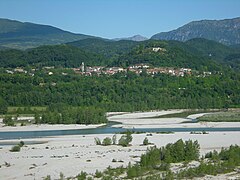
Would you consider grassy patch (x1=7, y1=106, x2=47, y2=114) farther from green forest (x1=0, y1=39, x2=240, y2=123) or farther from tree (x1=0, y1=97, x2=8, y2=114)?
green forest (x1=0, y1=39, x2=240, y2=123)

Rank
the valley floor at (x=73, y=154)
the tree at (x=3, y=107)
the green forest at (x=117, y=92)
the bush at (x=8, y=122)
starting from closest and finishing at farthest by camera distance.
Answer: the valley floor at (x=73, y=154), the bush at (x=8, y=122), the tree at (x=3, y=107), the green forest at (x=117, y=92)

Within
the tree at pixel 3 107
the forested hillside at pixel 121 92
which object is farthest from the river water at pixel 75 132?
the forested hillside at pixel 121 92

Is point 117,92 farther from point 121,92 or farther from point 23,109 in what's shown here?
point 23,109

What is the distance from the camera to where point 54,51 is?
176625 millimetres

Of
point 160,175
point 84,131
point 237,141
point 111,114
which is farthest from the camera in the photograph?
point 111,114

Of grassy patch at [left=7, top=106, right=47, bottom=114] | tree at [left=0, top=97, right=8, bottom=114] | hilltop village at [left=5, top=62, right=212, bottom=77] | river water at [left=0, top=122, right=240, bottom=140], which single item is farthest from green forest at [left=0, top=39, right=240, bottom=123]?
river water at [left=0, top=122, right=240, bottom=140]

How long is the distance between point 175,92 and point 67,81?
25.6 m

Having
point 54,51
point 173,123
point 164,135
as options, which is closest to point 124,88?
point 173,123

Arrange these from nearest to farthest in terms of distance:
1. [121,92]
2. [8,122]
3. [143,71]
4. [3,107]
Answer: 1. [8,122]
2. [3,107]
3. [121,92]
4. [143,71]

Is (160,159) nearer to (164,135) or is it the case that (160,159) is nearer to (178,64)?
(164,135)

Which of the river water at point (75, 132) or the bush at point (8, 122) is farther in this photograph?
the bush at point (8, 122)

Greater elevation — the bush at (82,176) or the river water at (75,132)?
the bush at (82,176)

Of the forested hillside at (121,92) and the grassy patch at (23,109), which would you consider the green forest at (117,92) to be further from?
the grassy patch at (23,109)

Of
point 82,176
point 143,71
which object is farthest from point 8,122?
point 143,71
